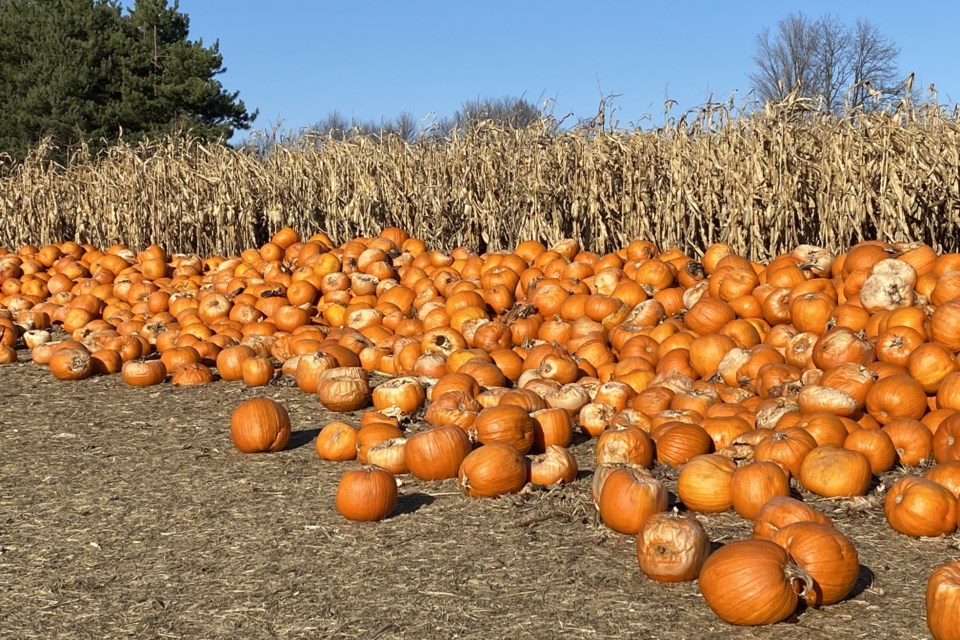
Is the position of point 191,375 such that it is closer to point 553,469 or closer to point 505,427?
point 505,427

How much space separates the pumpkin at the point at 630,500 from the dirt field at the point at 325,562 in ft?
0.32

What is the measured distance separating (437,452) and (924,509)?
2.70 metres

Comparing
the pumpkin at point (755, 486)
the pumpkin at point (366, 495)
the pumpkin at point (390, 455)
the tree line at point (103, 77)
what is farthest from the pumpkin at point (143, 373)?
the tree line at point (103, 77)

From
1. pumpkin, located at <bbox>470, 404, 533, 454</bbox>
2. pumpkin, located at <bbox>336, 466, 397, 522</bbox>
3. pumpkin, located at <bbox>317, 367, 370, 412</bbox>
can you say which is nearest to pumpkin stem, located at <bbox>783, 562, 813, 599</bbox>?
pumpkin, located at <bbox>336, 466, 397, 522</bbox>

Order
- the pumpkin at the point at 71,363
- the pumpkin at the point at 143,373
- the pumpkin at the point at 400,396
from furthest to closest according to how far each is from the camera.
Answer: the pumpkin at the point at 71,363
the pumpkin at the point at 143,373
the pumpkin at the point at 400,396

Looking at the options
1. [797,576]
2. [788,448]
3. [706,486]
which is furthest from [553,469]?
[797,576]

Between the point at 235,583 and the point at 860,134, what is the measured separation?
8545 mm

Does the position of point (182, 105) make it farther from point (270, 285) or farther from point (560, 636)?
point (560, 636)

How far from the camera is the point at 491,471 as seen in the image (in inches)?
217

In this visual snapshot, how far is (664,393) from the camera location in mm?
6832

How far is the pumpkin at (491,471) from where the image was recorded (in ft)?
18.1

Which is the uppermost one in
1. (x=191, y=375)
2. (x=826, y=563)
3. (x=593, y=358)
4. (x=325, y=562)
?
(x=593, y=358)

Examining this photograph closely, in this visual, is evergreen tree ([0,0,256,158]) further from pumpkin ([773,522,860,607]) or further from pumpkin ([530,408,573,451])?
pumpkin ([773,522,860,607])

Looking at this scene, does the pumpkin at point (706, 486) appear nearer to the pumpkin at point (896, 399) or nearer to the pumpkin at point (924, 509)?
the pumpkin at point (924, 509)
